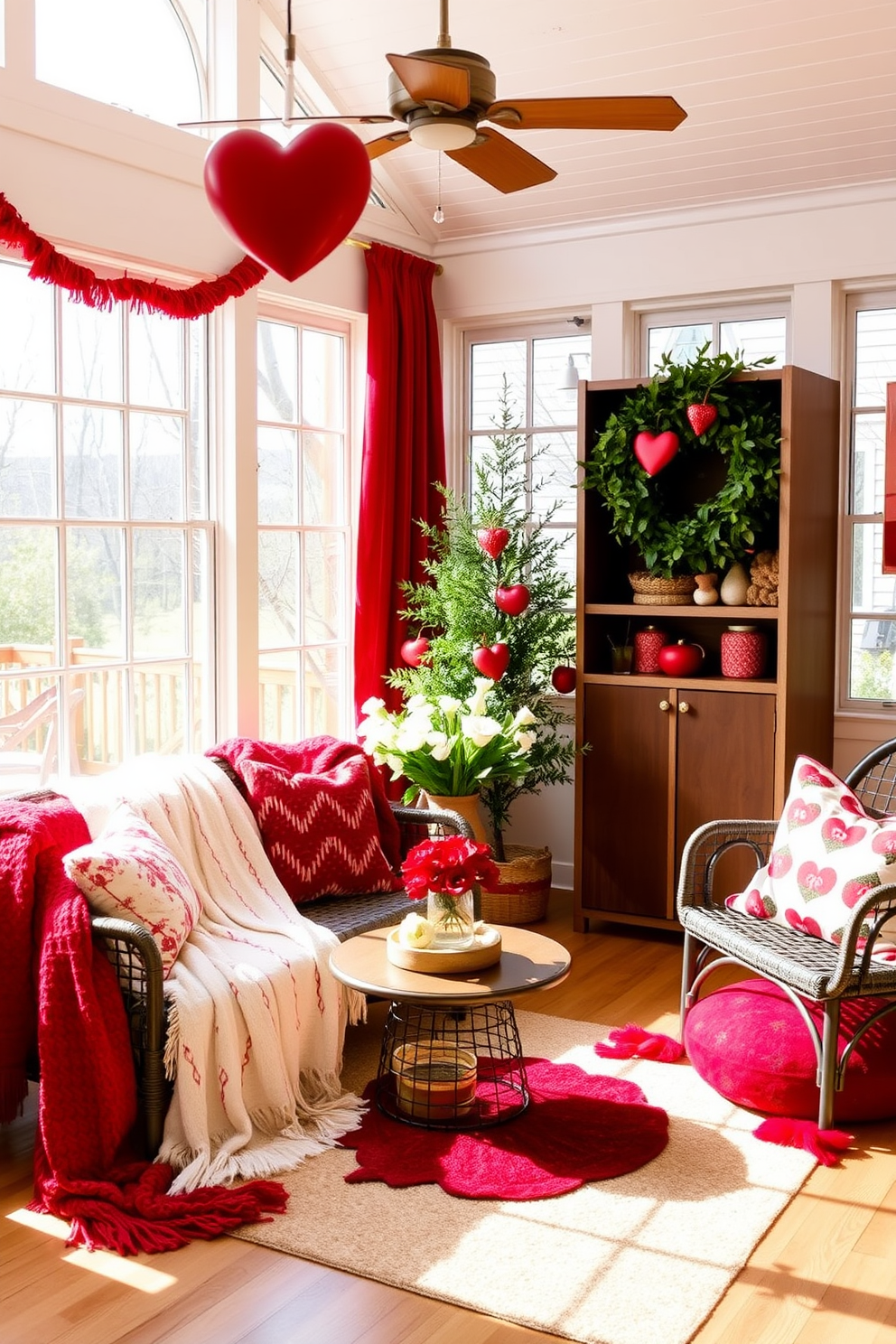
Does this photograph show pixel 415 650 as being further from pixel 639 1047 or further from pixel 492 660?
pixel 639 1047

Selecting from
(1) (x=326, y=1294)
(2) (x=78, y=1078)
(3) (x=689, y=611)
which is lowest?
(1) (x=326, y=1294)

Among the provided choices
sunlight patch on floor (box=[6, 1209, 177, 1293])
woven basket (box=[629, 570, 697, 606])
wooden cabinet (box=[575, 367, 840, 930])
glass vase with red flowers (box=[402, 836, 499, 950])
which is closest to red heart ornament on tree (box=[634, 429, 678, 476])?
wooden cabinet (box=[575, 367, 840, 930])

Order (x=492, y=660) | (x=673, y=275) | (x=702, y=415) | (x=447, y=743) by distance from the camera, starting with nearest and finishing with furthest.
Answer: (x=447, y=743)
(x=702, y=415)
(x=492, y=660)
(x=673, y=275)

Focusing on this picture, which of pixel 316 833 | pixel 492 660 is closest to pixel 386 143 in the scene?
pixel 316 833

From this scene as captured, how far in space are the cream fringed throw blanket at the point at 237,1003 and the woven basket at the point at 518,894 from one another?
4.23 feet

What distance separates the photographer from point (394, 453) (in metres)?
5.05

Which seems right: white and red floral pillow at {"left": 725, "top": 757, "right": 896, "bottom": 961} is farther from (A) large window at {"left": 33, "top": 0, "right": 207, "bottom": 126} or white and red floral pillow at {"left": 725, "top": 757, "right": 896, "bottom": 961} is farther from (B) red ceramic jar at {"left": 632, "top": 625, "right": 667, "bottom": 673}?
(A) large window at {"left": 33, "top": 0, "right": 207, "bottom": 126}

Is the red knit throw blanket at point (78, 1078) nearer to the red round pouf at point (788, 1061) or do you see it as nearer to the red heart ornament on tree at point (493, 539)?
the red round pouf at point (788, 1061)

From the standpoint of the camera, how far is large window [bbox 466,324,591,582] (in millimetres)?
5316

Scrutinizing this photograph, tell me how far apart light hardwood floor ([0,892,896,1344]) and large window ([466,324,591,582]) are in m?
3.03

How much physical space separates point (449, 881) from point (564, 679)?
190cm

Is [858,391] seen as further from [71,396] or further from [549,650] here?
[71,396]

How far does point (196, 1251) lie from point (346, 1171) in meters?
0.42

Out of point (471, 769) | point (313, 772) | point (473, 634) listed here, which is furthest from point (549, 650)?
point (313, 772)
